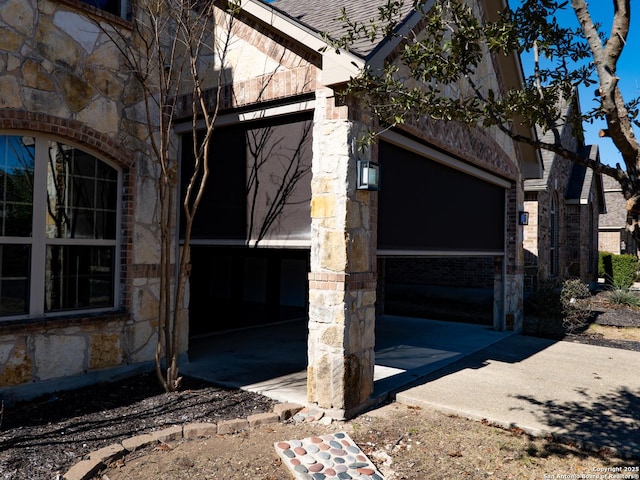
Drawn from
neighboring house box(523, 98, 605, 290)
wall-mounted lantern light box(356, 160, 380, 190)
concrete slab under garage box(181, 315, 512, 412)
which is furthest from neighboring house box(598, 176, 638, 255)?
wall-mounted lantern light box(356, 160, 380, 190)

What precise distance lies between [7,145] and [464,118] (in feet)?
17.1

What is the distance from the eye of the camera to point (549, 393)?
661 cm

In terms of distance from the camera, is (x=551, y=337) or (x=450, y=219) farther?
(x=551, y=337)

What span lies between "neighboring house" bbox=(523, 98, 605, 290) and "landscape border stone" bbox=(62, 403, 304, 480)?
11.4 metres

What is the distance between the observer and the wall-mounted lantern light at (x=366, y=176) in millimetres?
5750

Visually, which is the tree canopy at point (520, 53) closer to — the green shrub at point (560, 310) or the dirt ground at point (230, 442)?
the dirt ground at point (230, 442)

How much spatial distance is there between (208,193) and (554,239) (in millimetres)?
15339

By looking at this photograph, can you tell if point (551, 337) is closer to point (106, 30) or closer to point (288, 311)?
point (288, 311)

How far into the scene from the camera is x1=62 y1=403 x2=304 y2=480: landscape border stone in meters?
4.14

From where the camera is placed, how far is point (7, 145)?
5.90 metres

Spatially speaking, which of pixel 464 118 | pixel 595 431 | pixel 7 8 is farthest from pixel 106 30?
pixel 595 431

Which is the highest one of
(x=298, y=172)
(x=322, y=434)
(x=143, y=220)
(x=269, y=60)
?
(x=269, y=60)

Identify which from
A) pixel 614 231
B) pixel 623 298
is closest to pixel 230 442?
pixel 623 298

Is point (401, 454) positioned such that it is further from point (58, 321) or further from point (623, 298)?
point (623, 298)
